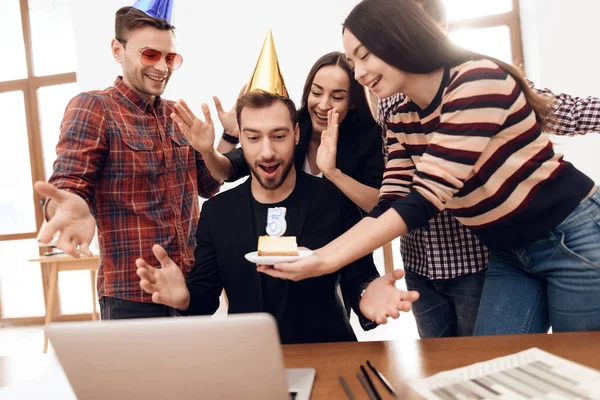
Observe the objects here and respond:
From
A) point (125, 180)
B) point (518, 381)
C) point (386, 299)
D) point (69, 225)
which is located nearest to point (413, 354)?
point (386, 299)

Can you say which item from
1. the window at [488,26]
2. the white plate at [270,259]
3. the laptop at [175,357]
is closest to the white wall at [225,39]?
the window at [488,26]

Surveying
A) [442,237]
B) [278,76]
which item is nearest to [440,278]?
[442,237]

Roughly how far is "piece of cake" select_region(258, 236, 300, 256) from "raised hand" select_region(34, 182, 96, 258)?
1.32 ft

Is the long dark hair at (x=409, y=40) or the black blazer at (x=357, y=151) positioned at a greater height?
the long dark hair at (x=409, y=40)

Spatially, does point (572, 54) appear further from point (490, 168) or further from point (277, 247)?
point (277, 247)

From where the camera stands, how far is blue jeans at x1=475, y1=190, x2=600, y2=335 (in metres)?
1.15

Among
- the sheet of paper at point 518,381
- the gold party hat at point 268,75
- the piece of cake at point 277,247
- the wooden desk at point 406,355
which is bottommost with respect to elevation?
the wooden desk at point 406,355

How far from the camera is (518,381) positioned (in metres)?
0.78

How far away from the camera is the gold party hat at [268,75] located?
71.7 inches

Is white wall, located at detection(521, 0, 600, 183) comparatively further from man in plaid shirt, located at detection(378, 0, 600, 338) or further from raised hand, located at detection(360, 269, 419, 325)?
raised hand, located at detection(360, 269, 419, 325)

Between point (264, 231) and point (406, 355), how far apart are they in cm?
71

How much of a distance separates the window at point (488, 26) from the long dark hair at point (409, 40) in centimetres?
346

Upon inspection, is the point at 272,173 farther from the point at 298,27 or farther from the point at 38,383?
the point at 298,27

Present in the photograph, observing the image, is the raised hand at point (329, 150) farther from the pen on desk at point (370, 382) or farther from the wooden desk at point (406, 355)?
the pen on desk at point (370, 382)
